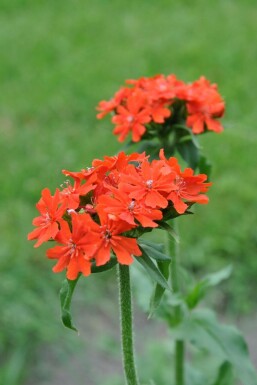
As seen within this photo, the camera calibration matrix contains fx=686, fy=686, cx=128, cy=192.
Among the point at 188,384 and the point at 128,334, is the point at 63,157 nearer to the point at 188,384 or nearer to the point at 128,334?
the point at 188,384

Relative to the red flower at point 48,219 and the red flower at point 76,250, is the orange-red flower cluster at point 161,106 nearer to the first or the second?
the red flower at point 48,219

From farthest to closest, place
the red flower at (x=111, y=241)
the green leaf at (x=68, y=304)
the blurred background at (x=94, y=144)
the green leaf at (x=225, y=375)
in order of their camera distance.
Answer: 1. the blurred background at (x=94, y=144)
2. the green leaf at (x=225, y=375)
3. the green leaf at (x=68, y=304)
4. the red flower at (x=111, y=241)

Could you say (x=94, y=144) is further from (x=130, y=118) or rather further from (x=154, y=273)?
(x=154, y=273)

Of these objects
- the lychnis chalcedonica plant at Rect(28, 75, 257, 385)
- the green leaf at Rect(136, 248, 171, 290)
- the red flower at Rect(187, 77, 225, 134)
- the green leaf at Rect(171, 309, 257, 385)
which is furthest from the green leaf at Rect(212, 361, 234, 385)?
the green leaf at Rect(136, 248, 171, 290)

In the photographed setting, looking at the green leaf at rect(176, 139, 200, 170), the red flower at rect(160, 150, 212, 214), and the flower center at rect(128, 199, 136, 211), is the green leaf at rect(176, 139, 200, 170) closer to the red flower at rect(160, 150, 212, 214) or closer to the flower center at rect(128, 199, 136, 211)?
the red flower at rect(160, 150, 212, 214)

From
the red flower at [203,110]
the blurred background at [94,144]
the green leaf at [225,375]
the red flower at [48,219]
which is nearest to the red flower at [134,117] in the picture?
the red flower at [203,110]

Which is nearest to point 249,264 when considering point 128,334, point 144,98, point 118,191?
point 144,98

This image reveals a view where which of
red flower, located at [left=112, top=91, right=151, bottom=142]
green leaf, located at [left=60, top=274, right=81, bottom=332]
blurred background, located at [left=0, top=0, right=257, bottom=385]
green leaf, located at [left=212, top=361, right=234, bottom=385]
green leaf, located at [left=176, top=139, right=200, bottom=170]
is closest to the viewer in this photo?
green leaf, located at [left=60, top=274, right=81, bottom=332]
